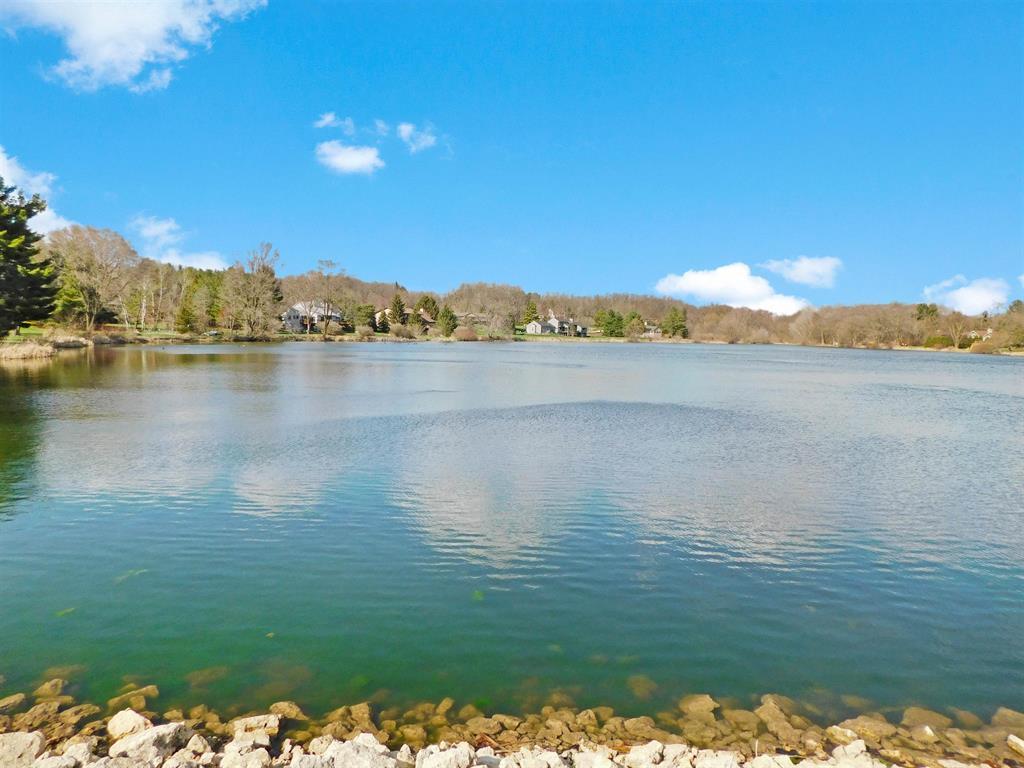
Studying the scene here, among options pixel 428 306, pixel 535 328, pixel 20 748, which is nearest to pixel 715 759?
pixel 20 748

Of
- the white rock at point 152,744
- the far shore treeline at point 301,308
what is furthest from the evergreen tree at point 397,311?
the white rock at point 152,744

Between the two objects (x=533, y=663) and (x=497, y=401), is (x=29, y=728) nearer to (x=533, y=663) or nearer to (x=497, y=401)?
(x=533, y=663)

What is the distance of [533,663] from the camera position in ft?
22.3

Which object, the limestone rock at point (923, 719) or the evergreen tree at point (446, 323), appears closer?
the limestone rock at point (923, 719)

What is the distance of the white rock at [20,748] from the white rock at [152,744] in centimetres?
55

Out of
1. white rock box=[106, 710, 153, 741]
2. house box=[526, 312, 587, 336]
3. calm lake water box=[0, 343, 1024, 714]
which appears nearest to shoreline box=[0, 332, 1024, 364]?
house box=[526, 312, 587, 336]

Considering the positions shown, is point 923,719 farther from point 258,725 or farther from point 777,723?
point 258,725

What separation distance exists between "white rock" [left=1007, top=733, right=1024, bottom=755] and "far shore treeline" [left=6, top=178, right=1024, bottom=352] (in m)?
50.5

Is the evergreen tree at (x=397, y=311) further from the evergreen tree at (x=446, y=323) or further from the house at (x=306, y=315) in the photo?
the house at (x=306, y=315)

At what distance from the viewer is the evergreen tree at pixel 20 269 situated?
Result: 41062 millimetres

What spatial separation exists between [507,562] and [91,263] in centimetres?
6819

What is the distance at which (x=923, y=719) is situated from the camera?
5879 mm

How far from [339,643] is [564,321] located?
160 m

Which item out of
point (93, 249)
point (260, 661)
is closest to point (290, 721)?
point (260, 661)
